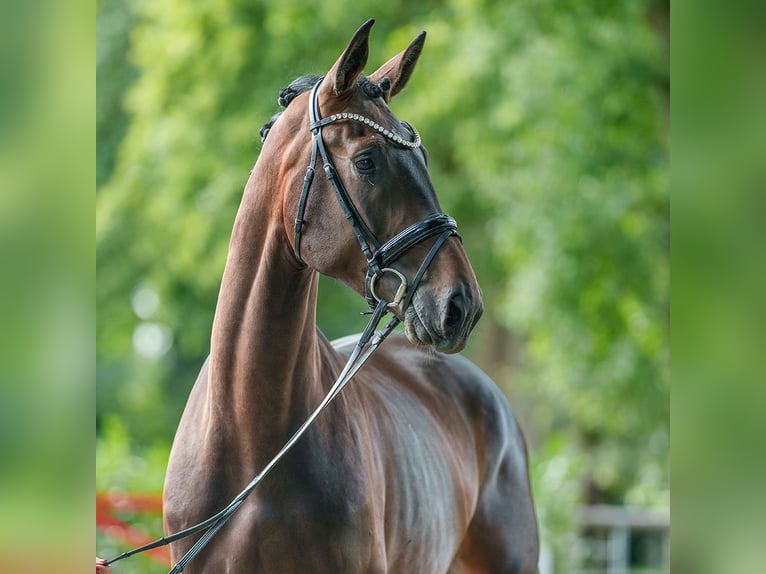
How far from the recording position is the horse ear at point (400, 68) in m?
3.30

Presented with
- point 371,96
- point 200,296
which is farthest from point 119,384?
point 371,96

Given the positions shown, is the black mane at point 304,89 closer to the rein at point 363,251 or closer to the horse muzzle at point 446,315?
the rein at point 363,251

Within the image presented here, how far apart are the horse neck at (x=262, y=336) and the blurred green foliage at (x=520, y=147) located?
25.1 feet

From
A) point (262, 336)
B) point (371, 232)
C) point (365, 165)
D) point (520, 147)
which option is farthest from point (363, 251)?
point (520, 147)

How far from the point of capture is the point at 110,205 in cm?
1355

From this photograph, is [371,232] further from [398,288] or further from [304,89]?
[304,89]

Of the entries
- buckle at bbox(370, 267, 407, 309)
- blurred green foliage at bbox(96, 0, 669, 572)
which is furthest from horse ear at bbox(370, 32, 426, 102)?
Result: blurred green foliage at bbox(96, 0, 669, 572)

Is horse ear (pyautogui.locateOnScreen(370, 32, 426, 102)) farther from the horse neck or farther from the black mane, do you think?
the horse neck

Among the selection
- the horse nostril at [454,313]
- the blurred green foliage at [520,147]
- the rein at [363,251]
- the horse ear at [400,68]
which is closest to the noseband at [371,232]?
the rein at [363,251]

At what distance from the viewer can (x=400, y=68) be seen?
11.0 ft

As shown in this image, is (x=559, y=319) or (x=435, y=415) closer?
(x=435, y=415)

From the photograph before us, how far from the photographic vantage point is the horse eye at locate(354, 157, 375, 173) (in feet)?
9.59
